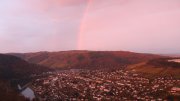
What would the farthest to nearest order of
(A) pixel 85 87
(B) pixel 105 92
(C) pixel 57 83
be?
(C) pixel 57 83
(A) pixel 85 87
(B) pixel 105 92

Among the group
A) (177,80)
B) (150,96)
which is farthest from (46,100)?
(177,80)

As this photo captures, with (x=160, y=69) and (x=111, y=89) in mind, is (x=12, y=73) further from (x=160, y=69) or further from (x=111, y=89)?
(x=160, y=69)

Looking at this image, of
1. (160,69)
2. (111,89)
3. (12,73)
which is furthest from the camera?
(160,69)

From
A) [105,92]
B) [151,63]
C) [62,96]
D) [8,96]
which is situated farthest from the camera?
[151,63]

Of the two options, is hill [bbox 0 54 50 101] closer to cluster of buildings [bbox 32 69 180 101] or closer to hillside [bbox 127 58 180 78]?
cluster of buildings [bbox 32 69 180 101]

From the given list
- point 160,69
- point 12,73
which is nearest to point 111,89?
point 160,69

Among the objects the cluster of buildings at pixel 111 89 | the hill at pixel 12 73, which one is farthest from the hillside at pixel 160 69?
the hill at pixel 12 73

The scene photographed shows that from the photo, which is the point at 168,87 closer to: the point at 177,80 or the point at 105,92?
the point at 177,80

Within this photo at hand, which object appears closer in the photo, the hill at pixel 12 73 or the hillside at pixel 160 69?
the hill at pixel 12 73

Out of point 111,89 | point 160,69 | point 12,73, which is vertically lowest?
point 111,89

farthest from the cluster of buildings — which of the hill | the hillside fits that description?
the hill

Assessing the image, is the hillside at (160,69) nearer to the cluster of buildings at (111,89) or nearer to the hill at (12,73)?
the cluster of buildings at (111,89)
